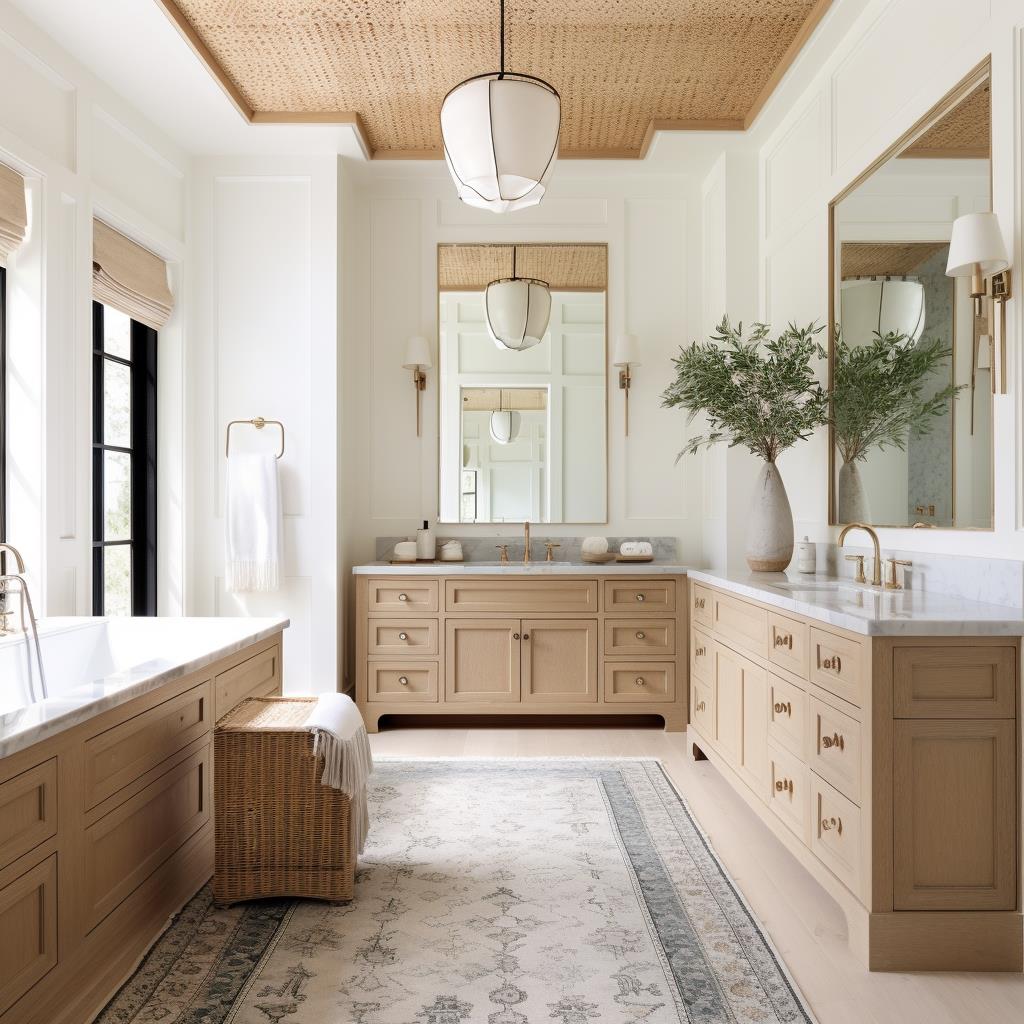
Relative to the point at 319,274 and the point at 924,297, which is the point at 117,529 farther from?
the point at 924,297

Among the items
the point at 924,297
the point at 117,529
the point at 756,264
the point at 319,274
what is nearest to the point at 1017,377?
the point at 924,297

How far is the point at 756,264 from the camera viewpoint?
13.6 ft

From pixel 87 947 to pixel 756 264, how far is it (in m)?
3.87

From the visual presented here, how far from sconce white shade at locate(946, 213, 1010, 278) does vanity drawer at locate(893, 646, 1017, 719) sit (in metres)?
0.98

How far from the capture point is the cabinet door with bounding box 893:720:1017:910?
1.87 m

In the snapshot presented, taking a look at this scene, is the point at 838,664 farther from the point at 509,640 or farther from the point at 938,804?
the point at 509,640

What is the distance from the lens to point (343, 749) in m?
2.16

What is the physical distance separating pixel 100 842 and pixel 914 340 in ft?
8.62

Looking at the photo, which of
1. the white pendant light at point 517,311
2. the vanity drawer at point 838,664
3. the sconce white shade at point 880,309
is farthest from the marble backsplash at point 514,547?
the vanity drawer at point 838,664

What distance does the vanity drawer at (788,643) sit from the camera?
2350mm

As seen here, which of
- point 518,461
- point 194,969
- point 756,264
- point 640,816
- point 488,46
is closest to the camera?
point 194,969

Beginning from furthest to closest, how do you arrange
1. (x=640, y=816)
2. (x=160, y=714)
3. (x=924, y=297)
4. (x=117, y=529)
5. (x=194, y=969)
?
(x=117, y=529) < (x=640, y=816) < (x=924, y=297) < (x=160, y=714) < (x=194, y=969)

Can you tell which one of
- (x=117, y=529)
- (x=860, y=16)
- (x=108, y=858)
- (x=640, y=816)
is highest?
(x=860, y=16)

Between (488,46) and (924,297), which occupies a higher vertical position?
(488,46)
